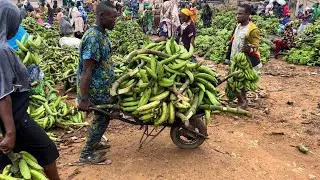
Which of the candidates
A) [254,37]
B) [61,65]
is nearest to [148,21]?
[61,65]

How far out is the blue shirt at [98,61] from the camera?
4.07 m

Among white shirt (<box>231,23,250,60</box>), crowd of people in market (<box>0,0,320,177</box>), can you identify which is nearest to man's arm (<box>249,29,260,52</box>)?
crowd of people in market (<box>0,0,320,177</box>)

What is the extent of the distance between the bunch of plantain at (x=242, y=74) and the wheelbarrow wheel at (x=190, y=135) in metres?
1.72

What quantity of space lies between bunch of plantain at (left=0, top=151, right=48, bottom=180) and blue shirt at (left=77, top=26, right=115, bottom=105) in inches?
58.2

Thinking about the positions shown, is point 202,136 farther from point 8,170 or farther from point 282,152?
point 8,170

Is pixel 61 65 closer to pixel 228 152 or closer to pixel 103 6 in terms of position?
pixel 103 6

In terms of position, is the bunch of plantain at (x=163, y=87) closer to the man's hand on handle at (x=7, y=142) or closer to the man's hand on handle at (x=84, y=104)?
the man's hand on handle at (x=84, y=104)

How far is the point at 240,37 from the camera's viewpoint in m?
6.38

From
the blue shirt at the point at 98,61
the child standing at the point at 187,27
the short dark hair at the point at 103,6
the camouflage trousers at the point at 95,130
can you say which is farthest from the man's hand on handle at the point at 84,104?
the child standing at the point at 187,27

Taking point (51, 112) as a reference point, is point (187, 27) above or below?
above

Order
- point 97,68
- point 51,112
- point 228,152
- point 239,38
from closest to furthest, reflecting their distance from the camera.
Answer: point 97,68 < point 228,152 < point 51,112 < point 239,38

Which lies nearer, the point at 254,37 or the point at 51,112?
the point at 51,112

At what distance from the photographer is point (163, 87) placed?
441 centimetres

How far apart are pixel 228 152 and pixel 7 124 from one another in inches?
124
